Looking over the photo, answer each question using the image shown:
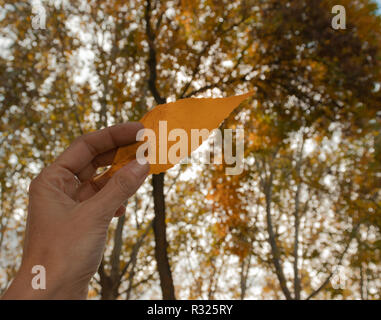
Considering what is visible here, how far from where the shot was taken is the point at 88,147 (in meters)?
1.67

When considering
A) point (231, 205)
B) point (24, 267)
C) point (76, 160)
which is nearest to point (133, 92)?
point (231, 205)

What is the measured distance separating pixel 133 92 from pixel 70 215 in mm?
6981

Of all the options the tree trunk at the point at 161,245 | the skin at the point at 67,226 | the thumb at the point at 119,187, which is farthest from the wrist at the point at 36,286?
the tree trunk at the point at 161,245

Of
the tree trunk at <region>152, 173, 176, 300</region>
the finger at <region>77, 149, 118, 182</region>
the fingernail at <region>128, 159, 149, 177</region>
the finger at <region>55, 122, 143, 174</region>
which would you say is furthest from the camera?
the tree trunk at <region>152, 173, 176, 300</region>

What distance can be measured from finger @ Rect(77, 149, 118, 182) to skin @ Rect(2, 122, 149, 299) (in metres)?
0.12

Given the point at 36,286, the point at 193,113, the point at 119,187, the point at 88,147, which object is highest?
the point at 88,147

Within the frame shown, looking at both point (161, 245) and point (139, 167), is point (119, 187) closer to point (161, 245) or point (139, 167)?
point (139, 167)

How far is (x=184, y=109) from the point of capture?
1076mm

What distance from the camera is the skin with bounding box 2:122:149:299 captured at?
1.20 m

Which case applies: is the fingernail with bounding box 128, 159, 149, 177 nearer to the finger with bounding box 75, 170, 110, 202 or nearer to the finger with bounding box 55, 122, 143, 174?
the finger with bounding box 55, 122, 143, 174

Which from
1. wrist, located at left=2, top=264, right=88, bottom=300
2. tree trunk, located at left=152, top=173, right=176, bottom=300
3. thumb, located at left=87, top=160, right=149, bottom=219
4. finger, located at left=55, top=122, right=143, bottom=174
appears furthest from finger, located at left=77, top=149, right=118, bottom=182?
tree trunk, located at left=152, top=173, right=176, bottom=300

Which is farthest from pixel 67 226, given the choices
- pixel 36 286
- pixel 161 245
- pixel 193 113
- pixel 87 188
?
pixel 161 245

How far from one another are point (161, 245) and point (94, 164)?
4063mm
